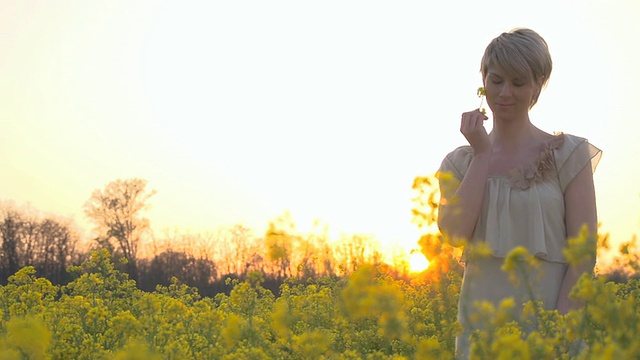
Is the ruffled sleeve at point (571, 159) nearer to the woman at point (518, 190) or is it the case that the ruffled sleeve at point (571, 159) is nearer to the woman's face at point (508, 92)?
the woman at point (518, 190)

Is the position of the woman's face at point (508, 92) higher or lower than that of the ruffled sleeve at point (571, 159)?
higher

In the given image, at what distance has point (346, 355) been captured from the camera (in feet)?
11.4

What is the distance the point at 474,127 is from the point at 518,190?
0.38m

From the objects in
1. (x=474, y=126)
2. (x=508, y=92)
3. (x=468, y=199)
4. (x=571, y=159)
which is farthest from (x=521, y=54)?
(x=468, y=199)

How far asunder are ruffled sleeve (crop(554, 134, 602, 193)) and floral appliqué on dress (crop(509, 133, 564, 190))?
28 millimetres

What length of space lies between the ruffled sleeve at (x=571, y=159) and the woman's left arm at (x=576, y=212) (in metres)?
0.02

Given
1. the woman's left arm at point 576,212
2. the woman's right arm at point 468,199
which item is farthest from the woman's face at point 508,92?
the woman's left arm at point 576,212

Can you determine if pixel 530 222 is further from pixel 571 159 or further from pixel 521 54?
pixel 521 54

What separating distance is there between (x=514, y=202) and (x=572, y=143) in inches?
13.5

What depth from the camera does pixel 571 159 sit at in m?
3.17

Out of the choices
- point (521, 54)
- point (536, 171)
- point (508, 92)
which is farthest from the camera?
point (536, 171)

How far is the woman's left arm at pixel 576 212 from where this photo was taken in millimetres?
3062

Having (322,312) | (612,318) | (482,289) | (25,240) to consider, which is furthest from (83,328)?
(25,240)

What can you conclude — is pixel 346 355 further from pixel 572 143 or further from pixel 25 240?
pixel 25 240
